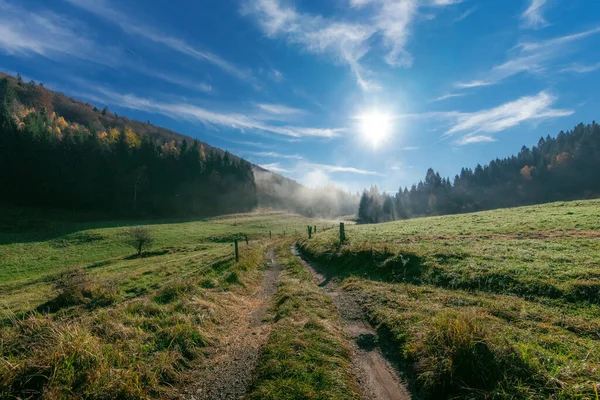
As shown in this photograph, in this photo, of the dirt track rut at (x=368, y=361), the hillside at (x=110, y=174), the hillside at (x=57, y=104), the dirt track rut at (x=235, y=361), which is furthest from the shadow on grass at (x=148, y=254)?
the hillside at (x=57, y=104)

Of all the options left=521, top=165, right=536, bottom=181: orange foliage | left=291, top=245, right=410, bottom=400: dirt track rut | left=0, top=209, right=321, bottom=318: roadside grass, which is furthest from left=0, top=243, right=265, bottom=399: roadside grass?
left=521, top=165, right=536, bottom=181: orange foliage

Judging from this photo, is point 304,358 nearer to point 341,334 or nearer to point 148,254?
point 341,334

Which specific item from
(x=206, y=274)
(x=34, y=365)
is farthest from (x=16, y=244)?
(x=34, y=365)

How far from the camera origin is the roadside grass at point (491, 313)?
14.3ft

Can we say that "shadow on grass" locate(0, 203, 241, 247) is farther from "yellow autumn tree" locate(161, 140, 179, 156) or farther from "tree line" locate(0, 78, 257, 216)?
"yellow autumn tree" locate(161, 140, 179, 156)

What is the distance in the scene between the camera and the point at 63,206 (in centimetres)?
6500

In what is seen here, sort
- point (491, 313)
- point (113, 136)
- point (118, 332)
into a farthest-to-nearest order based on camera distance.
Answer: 1. point (113, 136)
2. point (491, 313)
3. point (118, 332)

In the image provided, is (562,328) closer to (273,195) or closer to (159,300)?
(159,300)

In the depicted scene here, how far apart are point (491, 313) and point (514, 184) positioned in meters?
169

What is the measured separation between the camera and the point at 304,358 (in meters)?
5.86

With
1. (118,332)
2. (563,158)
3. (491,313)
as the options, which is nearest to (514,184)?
(563,158)

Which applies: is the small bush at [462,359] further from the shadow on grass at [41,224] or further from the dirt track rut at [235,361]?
the shadow on grass at [41,224]

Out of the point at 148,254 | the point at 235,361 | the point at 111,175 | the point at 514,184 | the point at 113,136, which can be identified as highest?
the point at 113,136

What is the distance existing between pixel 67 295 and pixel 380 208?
105617 millimetres
